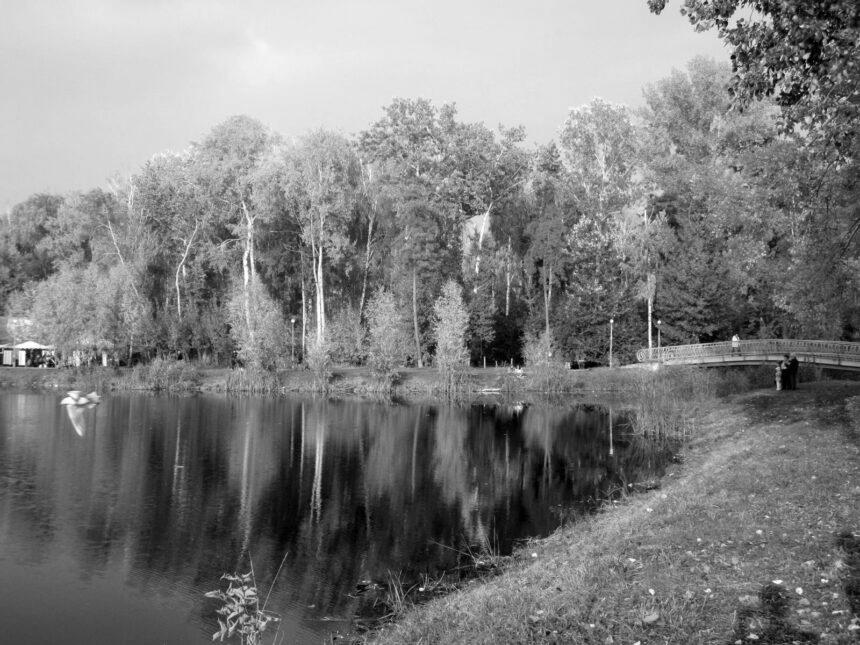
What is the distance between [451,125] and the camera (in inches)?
2448

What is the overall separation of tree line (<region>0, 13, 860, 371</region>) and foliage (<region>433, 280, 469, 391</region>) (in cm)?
23

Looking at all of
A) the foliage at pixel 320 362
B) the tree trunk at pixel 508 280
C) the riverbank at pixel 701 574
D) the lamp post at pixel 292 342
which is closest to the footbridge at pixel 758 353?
the tree trunk at pixel 508 280

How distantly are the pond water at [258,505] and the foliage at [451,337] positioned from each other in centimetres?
1270

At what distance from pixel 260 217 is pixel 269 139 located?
23.3 feet

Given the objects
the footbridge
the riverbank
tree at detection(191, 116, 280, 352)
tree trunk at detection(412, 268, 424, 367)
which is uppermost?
tree at detection(191, 116, 280, 352)

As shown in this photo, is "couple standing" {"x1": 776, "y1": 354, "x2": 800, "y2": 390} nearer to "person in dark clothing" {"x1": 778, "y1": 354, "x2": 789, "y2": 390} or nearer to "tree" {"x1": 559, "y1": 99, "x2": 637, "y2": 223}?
"person in dark clothing" {"x1": 778, "y1": 354, "x2": 789, "y2": 390}

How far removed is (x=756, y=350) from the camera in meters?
44.8

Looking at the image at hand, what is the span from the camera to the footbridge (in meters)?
37.0

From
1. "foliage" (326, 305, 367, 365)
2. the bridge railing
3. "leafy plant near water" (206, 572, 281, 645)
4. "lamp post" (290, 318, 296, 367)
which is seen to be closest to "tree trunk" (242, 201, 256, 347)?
"lamp post" (290, 318, 296, 367)

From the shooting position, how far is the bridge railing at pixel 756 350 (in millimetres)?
37250

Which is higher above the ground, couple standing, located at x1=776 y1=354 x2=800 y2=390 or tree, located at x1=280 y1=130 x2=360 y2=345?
tree, located at x1=280 y1=130 x2=360 y2=345

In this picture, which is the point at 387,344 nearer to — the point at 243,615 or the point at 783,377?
the point at 783,377

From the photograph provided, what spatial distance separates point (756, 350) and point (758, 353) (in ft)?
1.87

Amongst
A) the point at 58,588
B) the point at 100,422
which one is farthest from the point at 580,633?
the point at 100,422
